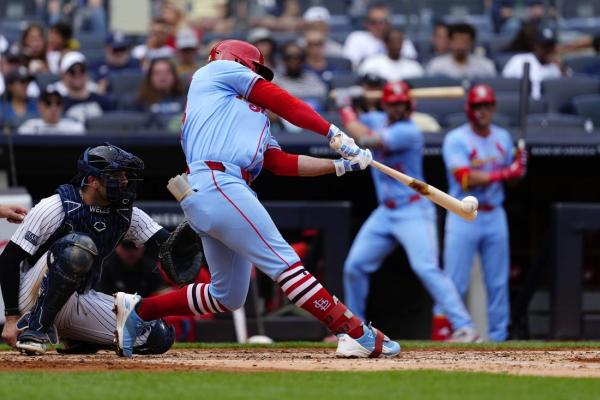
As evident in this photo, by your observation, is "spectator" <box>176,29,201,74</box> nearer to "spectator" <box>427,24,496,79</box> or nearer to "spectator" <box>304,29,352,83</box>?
"spectator" <box>304,29,352,83</box>

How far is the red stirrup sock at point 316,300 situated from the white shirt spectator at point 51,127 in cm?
459

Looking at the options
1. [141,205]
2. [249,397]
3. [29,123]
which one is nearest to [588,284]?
[141,205]

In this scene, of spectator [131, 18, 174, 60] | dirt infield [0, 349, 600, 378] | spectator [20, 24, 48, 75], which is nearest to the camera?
dirt infield [0, 349, 600, 378]

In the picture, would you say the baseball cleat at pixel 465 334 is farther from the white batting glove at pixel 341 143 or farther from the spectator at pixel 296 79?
the white batting glove at pixel 341 143

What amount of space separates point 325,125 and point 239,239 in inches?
24.4

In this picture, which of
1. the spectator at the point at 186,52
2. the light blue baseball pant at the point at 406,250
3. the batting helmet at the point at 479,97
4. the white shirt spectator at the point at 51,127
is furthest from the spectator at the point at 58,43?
the batting helmet at the point at 479,97

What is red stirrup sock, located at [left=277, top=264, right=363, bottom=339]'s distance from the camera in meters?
6.09

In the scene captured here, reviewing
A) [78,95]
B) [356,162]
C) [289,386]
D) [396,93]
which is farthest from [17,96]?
[289,386]

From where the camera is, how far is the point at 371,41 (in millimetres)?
13781

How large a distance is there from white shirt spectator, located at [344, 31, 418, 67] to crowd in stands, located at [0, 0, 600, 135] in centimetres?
1

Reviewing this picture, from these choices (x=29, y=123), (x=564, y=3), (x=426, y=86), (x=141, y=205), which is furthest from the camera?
(x=564, y=3)

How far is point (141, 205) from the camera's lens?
9.81 metres

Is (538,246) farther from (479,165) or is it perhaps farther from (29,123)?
(29,123)

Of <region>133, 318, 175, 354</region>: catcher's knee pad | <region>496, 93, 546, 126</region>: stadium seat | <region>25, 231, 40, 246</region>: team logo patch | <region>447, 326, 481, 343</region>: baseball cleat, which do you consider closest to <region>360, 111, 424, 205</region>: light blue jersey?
<region>447, 326, 481, 343</region>: baseball cleat
